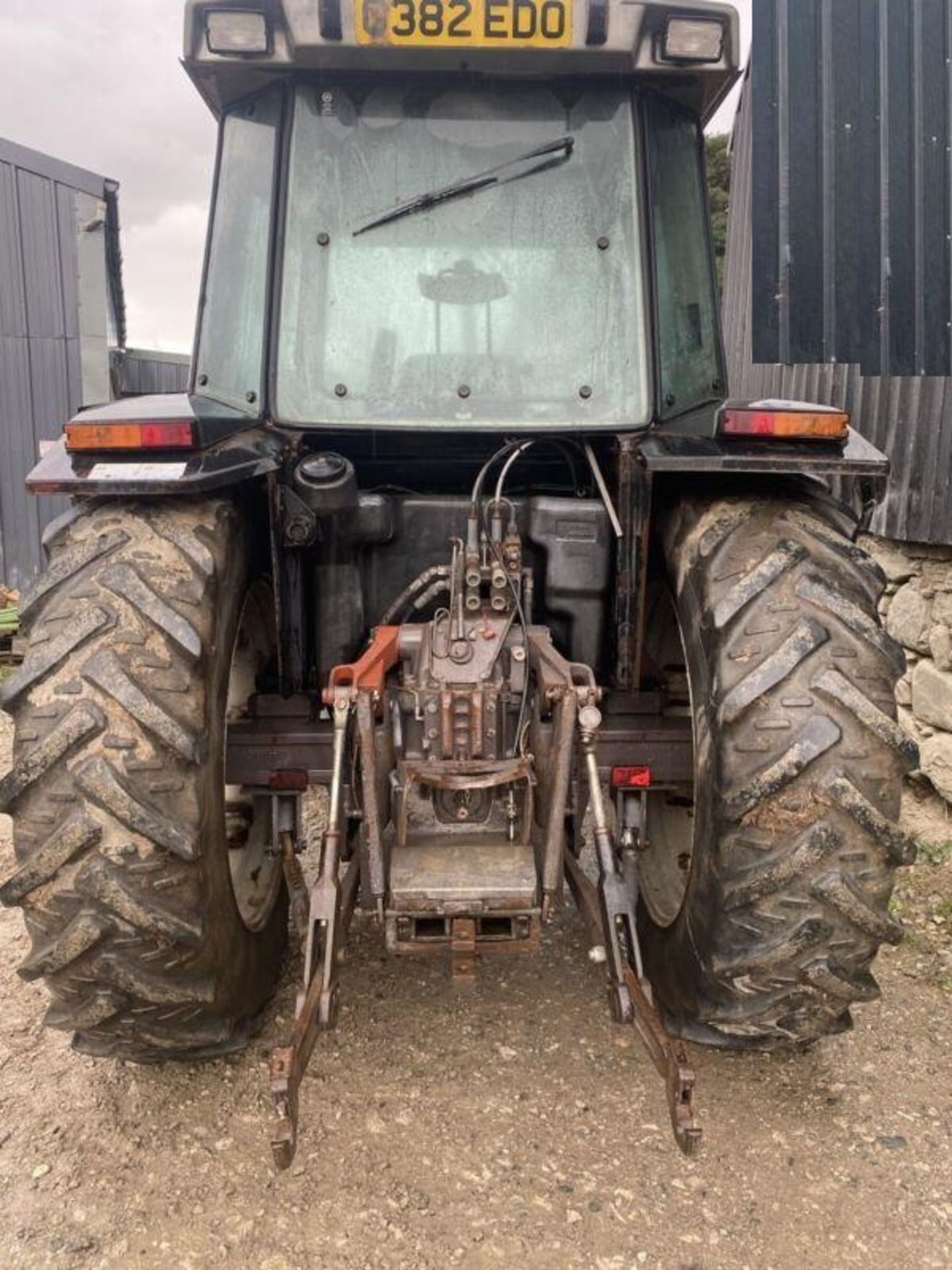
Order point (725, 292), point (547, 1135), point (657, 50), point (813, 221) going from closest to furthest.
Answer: point (547, 1135)
point (657, 50)
point (813, 221)
point (725, 292)

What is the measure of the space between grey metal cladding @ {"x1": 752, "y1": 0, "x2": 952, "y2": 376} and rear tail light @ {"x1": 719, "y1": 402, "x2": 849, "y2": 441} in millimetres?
5557

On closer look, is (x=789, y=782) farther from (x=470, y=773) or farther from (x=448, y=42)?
(x=448, y=42)

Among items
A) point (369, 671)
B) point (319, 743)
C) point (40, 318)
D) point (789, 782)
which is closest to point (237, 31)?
point (369, 671)

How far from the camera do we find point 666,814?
3.51 metres

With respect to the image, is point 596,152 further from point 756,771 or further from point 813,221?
point 813,221

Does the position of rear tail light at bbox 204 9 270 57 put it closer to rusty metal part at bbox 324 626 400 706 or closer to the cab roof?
the cab roof

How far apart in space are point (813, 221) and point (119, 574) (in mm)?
6778

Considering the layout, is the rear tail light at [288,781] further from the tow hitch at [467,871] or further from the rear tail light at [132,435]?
the rear tail light at [132,435]

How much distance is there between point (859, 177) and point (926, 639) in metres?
4.17

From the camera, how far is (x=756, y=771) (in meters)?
2.34

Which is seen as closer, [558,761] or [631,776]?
[558,761]

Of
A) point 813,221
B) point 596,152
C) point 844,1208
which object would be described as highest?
point 813,221

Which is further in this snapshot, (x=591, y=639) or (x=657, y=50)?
(x=591, y=639)

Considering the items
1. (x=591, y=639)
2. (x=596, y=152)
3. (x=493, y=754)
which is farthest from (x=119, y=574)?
(x=596, y=152)
